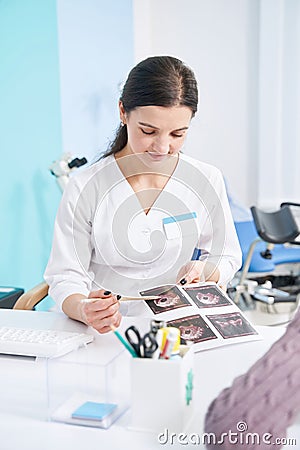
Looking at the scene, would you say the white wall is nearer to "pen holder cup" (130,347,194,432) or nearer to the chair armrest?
the chair armrest

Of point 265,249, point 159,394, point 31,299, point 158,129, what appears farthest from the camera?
point 265,249

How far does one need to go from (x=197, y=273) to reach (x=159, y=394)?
1.79 ft

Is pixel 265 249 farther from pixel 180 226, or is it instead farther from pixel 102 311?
pixel 102 311

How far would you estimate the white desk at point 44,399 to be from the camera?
0.92m

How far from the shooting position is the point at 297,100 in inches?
160

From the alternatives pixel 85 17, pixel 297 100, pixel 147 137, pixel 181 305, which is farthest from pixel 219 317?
pixel 297 100

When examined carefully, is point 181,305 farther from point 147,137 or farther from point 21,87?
point 21,87

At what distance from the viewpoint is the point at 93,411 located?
986 mm

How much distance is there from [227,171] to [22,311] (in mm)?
2910

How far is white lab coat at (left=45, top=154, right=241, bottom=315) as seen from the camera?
4.92 ft

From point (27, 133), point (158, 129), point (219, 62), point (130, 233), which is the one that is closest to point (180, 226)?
point (130, 233)

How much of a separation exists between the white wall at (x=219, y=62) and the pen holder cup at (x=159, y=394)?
11.1ft

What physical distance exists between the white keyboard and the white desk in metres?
0.02

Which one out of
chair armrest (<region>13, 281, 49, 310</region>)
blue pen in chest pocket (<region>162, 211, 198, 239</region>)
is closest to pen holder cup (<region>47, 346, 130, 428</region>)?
blue pen in chest pocket (<region>162, 211, 198, 239</region>)
